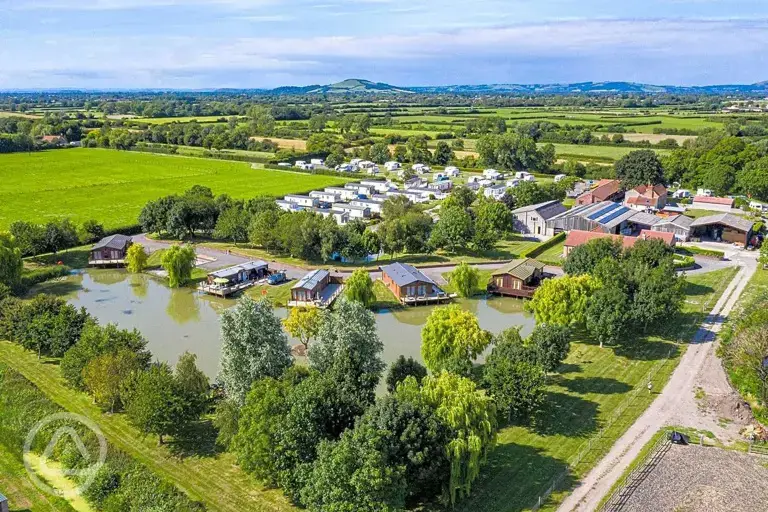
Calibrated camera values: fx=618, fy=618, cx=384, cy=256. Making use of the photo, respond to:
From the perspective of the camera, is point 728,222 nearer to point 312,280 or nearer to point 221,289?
point 312,280

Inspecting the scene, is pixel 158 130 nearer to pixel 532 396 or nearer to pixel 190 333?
pixel 190 333

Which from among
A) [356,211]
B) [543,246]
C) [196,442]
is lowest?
[196,442]

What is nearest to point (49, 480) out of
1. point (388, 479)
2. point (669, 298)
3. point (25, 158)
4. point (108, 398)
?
point (108, 398)

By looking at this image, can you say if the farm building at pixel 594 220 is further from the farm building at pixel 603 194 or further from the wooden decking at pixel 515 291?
the wooden decking at pixel 515 291

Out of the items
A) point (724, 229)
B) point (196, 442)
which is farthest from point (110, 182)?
point (724, 229)

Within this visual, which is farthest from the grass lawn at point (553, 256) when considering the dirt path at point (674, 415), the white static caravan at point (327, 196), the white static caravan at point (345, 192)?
the white static caravan at point (327, 196)

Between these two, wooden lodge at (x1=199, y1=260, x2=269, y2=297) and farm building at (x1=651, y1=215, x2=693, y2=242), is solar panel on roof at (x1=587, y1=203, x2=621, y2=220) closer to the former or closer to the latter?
farm building at (x1=651, y1=215, x2=693, y2=242)

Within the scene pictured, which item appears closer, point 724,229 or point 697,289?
point 697,289

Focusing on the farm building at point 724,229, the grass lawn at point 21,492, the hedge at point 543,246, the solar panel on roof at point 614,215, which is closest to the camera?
the grass lawn at point 21,492
